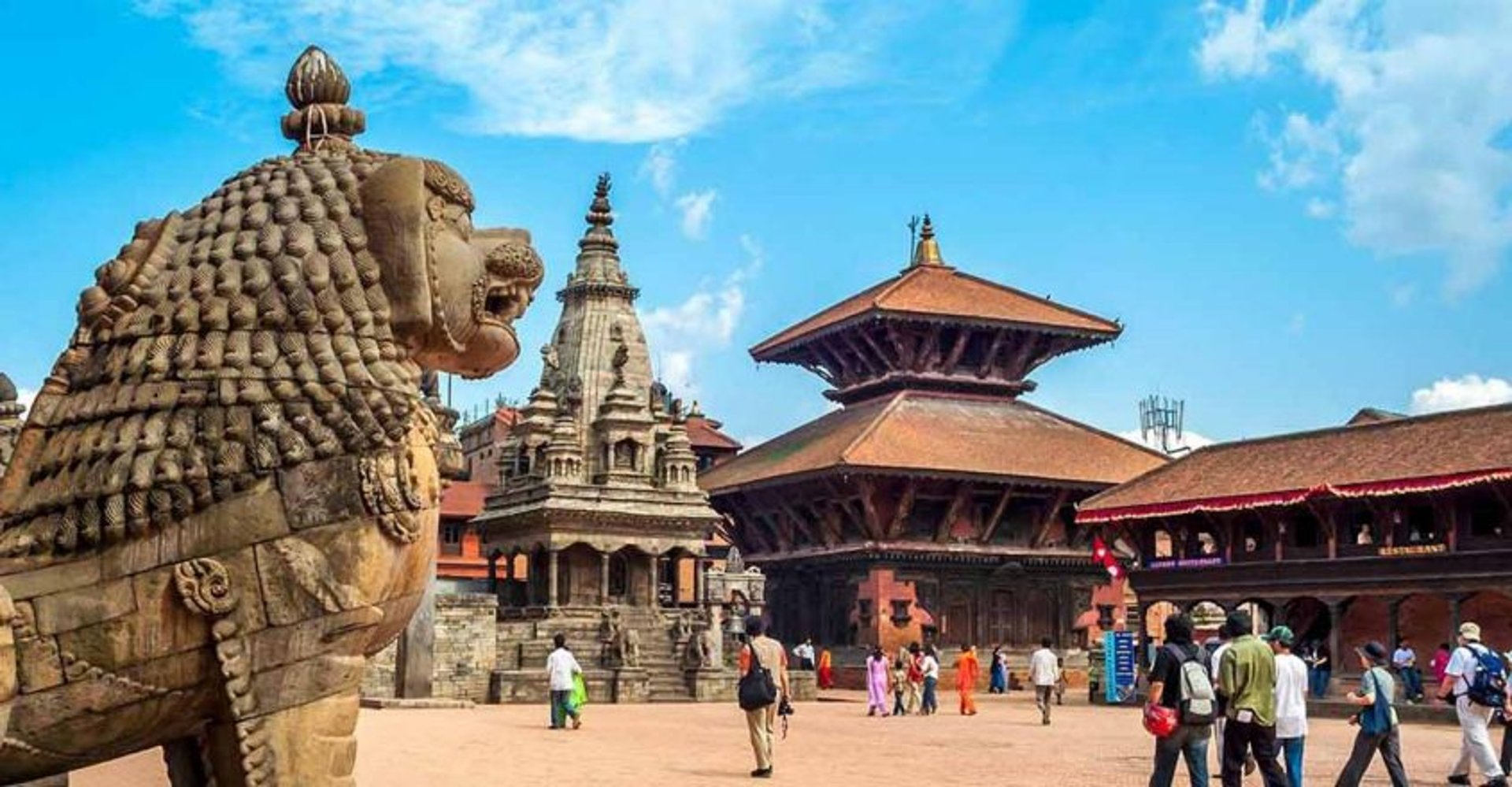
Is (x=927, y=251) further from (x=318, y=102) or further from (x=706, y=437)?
(x=318, y=102)

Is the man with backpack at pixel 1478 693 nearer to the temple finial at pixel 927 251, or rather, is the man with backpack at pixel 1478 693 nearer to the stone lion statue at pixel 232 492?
the stone lion statue at pixel 232 492

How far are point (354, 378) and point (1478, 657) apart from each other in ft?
36.8

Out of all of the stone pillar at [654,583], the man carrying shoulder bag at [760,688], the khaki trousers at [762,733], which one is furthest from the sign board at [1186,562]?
the khaki trousers at [762,733]

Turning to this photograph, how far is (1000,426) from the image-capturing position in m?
44.6

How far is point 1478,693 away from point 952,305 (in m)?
32.9

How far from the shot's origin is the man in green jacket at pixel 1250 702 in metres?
10.8

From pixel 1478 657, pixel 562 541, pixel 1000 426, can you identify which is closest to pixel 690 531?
pixel 562 541

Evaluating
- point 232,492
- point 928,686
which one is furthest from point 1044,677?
point 232,492

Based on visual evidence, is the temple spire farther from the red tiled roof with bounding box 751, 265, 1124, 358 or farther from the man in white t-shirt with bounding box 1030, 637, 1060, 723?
the man in white t-shirt with bounding box 1030, 637, 1060, 723

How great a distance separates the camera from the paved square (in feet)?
48.6

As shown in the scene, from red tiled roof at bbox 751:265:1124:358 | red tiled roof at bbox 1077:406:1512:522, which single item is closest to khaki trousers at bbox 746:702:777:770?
red tiled roof at bbox 1077:406:1512:522

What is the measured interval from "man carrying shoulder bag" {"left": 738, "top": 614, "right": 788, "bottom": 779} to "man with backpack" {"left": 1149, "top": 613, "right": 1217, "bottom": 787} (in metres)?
4.32

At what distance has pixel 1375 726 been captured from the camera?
1248 centimetres

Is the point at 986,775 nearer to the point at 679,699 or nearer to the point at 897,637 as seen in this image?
the point at 679,699
